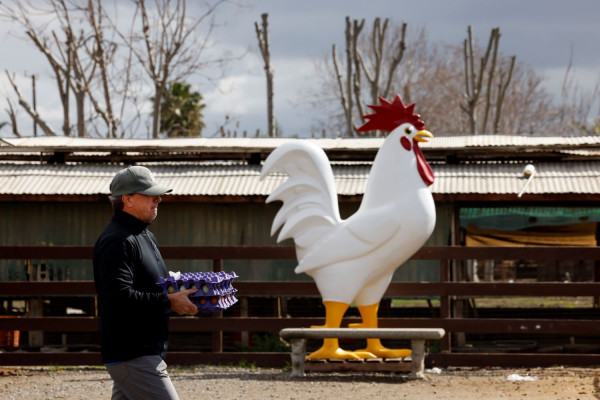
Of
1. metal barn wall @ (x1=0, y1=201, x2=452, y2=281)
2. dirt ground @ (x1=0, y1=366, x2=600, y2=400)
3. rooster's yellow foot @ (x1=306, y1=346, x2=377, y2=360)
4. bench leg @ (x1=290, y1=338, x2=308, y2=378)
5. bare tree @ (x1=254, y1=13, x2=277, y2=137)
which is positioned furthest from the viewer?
bare tree @ (x1=254, y1=13, x2=277, y2=137)

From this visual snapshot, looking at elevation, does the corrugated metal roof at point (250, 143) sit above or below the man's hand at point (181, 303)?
above

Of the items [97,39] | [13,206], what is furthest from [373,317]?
[97,39]

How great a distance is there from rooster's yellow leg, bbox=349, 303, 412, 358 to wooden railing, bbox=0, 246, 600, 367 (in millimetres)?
455

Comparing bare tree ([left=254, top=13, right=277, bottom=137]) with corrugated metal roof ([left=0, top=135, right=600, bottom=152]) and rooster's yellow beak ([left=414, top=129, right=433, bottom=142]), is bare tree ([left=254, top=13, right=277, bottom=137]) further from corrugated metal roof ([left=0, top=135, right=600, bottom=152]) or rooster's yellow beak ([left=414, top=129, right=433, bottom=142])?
rooster's yellow beak ([left=414, top=129, right=433, bottom=142])

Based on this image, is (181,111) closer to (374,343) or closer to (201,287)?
(374,343)

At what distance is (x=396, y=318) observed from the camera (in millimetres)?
11594

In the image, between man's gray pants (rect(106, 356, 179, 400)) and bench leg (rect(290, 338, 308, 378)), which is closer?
man's gray pants (rect(106, 356, 179, 400))

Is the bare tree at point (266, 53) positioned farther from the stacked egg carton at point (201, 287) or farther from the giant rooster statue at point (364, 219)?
the stacked egg carton at point (201, 287)

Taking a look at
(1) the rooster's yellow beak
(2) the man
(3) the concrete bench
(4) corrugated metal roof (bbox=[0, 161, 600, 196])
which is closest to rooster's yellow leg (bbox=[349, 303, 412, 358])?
(3) the concrete bench

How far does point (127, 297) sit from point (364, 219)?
20.7 feet

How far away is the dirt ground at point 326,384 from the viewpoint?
9.27 meters

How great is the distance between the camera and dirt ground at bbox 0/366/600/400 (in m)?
9.27

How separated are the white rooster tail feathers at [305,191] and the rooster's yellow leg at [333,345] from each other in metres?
0.73

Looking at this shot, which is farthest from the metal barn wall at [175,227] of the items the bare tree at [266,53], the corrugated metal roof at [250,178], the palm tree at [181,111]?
the palm tree at [181,111]
